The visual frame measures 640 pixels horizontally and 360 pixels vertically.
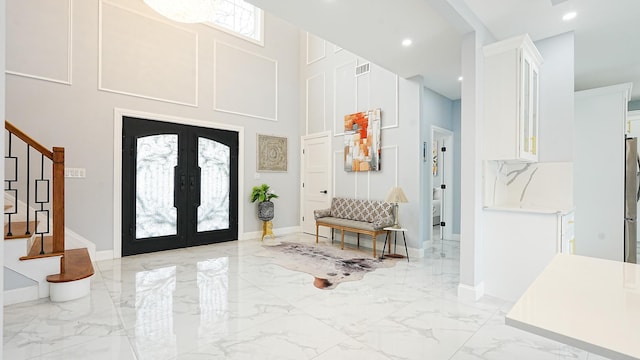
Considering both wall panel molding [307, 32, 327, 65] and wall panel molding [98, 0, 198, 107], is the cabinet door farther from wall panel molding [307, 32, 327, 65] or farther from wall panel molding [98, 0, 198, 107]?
wall panel molding [98, 0, 198, 107]

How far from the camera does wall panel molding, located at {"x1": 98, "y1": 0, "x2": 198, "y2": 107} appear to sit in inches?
171

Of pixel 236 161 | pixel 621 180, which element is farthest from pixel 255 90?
pixel 621 180

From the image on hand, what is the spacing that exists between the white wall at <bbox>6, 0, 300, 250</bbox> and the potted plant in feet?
0.61

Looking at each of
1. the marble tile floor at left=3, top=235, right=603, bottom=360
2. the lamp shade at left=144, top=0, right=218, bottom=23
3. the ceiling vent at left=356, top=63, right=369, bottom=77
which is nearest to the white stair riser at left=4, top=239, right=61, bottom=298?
the marble tile floor at left=3, top=235, right=603, bottom=360

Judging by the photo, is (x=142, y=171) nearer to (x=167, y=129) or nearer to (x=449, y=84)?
(x=167, y=129)

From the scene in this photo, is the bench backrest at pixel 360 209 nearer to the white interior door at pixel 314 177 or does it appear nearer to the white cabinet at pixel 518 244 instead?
the white interior door at pixel 314 177

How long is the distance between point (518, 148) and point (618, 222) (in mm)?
2178

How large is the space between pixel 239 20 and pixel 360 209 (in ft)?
14.3

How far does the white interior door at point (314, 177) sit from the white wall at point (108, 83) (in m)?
1.01

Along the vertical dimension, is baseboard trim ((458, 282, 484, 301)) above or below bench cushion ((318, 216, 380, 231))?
below

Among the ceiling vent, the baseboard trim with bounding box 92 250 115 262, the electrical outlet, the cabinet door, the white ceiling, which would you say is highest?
the ceiling vent

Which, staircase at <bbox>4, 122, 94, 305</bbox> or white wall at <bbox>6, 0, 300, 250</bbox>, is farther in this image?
white wall at <bbox>6, 0, 300, 250</bbox>

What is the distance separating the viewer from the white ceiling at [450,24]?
104 inches

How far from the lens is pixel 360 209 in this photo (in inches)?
201
